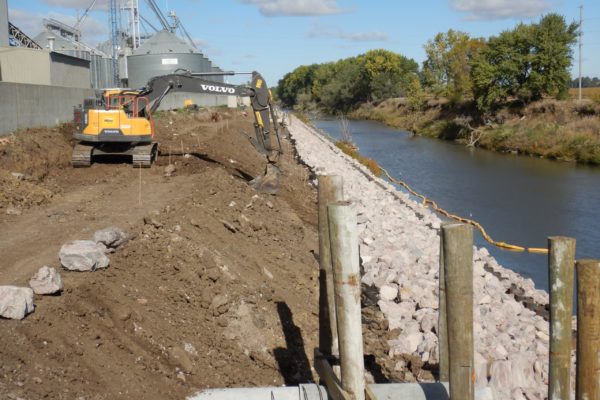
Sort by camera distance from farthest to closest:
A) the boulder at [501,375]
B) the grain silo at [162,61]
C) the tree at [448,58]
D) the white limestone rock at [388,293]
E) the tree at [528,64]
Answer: the tree at [448,58] → the grain silo at [162,61] → the tree at [528,64] → the white limestone rock at [388,293] → the boulder at [501,375]

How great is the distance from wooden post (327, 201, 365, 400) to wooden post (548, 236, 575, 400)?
1400 millimetres

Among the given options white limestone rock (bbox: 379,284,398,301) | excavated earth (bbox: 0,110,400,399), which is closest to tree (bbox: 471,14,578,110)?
excavated earth (bbox: 0,110,400,399)

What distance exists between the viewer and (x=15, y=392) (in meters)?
4.79

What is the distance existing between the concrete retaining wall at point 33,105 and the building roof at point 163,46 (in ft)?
95.6

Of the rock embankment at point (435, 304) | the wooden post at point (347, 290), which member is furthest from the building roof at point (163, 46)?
the wooden post at point (347, 290)

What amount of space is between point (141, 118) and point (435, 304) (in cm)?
951

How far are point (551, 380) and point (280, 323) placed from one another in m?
3.47

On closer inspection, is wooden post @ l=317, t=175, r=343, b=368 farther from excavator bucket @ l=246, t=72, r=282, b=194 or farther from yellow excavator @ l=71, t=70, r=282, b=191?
yellow excavator @ l=71, t=70, r=282, b=191

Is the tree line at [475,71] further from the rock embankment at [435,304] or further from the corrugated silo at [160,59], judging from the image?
the rock embankment at [435,304]

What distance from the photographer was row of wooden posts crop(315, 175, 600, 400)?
428 centimetres

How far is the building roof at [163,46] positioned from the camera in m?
55.2

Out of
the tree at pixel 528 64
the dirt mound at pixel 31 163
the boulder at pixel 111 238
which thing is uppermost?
the tree at pixel 528 64

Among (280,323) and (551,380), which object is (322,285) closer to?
(551,380)

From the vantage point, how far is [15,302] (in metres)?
5.79
